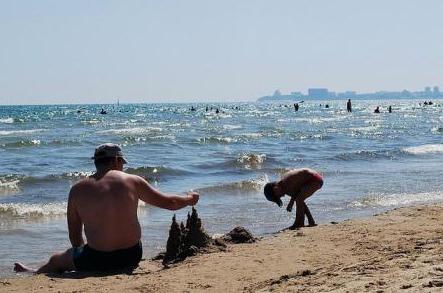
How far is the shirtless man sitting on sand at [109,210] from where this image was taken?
5730 millimetres

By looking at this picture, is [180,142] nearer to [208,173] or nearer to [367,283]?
[208,173]

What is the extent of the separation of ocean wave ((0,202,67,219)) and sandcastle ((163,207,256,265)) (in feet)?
14.5

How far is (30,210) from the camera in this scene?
35.9 feet

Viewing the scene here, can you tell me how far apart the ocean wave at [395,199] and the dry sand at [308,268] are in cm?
290

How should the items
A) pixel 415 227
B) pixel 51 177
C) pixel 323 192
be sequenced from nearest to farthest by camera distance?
pixel 415 227
pixel 323 192
pixel 51 177

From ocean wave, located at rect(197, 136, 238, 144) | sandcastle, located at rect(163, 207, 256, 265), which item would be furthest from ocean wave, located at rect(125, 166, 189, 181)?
ocean wave, located at rect(197, 136, 238, 144)

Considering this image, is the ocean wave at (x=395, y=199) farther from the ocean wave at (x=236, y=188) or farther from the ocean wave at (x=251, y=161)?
the ocean wave at (x=251, y=161)

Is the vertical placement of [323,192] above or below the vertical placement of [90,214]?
below

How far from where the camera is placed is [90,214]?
18.9 ft

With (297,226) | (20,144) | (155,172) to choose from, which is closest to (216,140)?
(20,144)

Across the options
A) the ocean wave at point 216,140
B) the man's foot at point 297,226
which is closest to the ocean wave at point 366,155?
the ocean wave at point 216,140

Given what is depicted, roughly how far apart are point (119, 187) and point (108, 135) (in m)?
29.8

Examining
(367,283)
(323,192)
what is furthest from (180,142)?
(367,283)

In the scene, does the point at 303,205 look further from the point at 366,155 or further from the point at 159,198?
the point at 366,155
